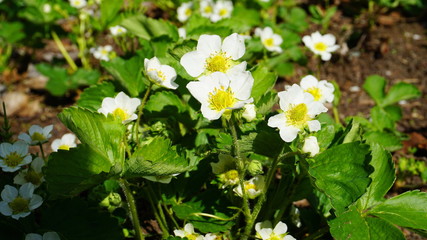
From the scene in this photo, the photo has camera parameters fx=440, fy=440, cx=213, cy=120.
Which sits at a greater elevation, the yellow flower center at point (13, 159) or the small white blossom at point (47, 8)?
the yellow flower center at point (13, 159)

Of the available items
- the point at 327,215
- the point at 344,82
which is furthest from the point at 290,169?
the point at 344,82

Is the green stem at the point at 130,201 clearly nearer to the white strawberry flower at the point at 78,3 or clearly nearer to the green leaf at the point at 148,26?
the green leaf at the point at 148,26

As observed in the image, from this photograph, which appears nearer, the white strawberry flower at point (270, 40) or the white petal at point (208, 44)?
the white petal at point (208, 44)

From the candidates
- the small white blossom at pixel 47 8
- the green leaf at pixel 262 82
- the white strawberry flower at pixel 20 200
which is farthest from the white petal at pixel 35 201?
the small white blossom at pixel 47 8

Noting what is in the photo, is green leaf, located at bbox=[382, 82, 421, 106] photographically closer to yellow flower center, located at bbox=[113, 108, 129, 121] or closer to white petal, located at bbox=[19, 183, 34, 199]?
yellow flower center, located at bbox=[113, 108, 129, 121]

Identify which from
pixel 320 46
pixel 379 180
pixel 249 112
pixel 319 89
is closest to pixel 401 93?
pixel 320 46

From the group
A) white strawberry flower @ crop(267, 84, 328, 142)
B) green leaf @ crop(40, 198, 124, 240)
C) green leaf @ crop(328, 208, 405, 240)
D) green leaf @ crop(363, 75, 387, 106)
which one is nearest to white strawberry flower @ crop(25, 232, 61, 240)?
green leaf @ crop(40, 198, 124, 240)

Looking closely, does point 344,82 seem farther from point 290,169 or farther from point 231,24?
point 290,169
